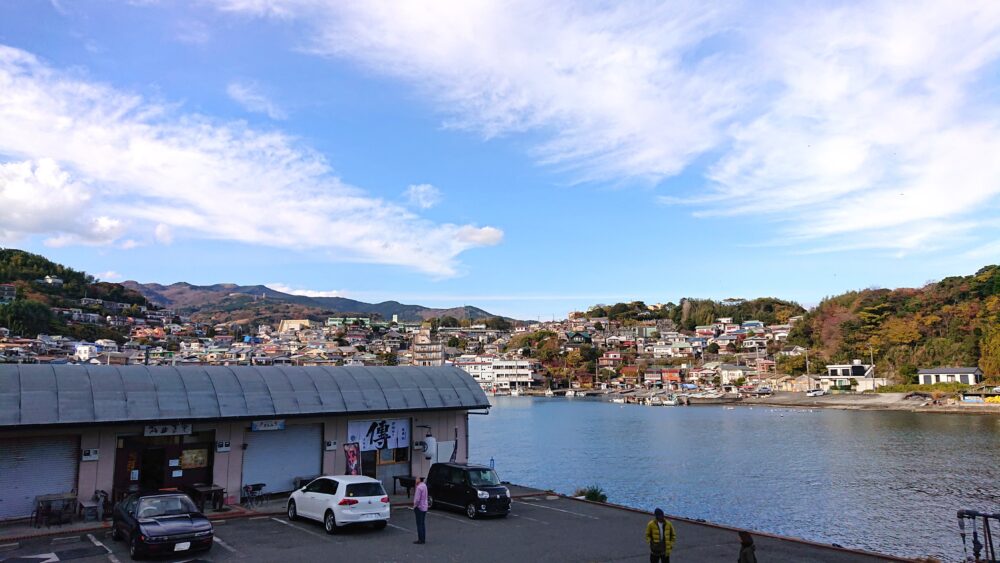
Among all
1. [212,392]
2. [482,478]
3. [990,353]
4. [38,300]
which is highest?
[38,300]

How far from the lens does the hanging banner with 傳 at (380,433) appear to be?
20.2m

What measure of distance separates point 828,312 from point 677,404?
5140cm

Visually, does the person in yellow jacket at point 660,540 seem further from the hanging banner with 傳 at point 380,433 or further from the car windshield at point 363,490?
the hanging banner with 傳 at point 380,433

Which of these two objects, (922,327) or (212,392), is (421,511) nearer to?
(212,392)

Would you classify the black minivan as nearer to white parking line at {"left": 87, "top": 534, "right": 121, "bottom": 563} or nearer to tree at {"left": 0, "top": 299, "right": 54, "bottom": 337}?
white parking line at {"left": 87, "top": 534, "right": 121, "bottom": 563}

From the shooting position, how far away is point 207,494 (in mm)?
16469

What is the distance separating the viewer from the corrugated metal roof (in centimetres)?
1501

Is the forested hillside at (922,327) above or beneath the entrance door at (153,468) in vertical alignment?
above

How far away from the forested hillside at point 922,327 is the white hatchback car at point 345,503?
118316 millimetres

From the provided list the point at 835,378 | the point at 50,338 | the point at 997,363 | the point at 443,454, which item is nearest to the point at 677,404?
the point at 835,378

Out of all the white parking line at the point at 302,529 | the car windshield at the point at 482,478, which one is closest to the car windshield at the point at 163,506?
the white parking line at the point at 302,529

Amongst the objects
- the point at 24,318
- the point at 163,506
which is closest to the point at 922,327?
the point at 163,506

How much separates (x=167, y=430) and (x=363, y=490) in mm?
6172

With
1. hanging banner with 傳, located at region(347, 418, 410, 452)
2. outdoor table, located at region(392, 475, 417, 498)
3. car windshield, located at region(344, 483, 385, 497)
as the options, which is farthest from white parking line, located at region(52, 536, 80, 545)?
outdoor table, located at region(392, 475, 417, 498)
